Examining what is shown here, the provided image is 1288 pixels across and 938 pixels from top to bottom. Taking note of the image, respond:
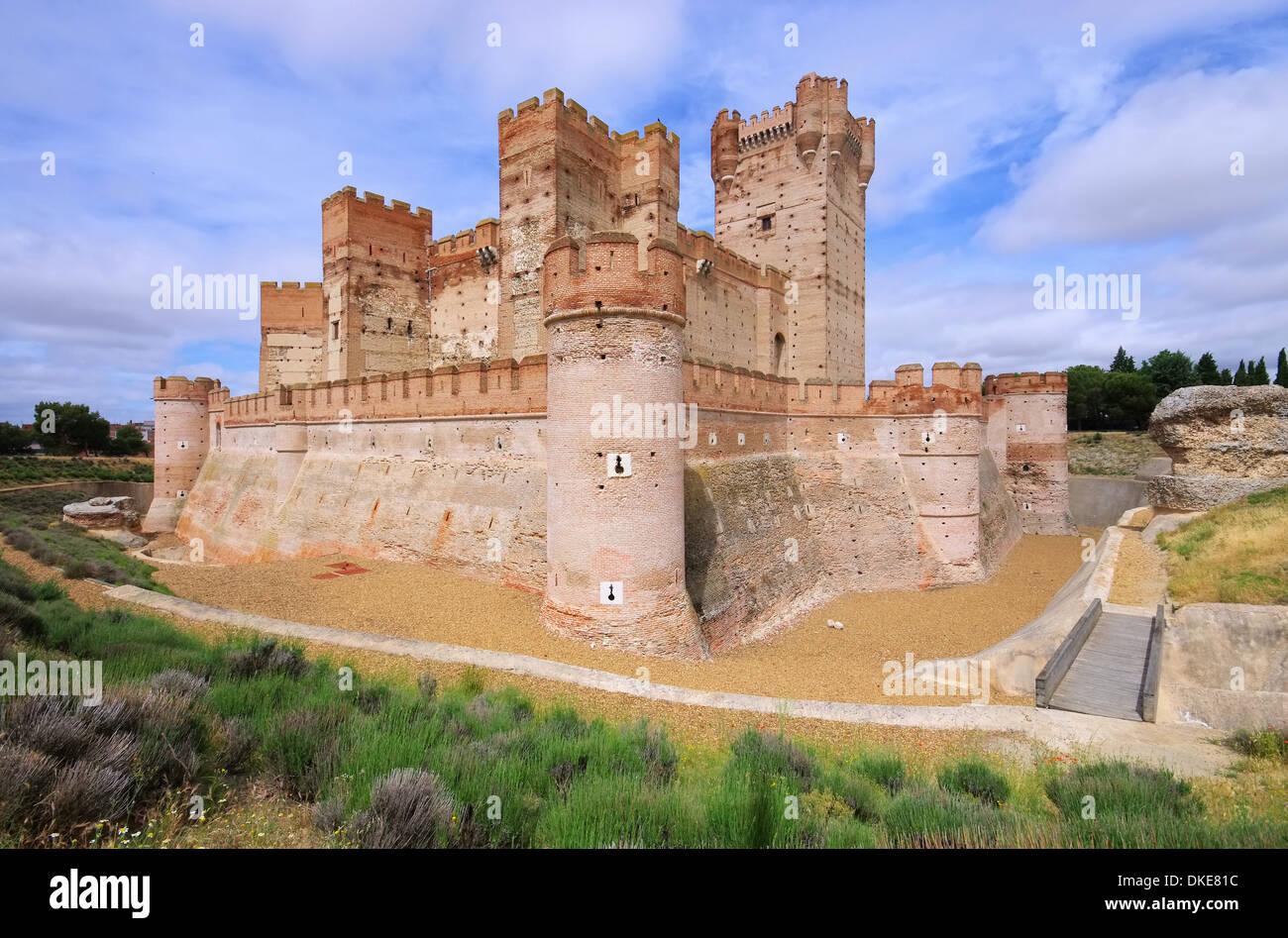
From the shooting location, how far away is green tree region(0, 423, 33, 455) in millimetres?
45812

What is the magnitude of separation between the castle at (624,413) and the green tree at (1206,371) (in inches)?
1466

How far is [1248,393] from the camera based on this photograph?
15328 millimetres

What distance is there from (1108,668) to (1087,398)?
51573mm

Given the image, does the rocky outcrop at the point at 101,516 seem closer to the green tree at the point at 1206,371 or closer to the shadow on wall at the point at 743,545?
the shadow on wall at the point at 743,545

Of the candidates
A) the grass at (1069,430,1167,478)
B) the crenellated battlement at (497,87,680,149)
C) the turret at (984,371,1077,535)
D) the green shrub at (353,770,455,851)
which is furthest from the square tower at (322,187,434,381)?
the grass at (1069,430,1167,478)

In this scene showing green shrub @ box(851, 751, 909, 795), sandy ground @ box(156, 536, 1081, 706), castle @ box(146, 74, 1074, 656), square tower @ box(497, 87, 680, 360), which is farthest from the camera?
square tower @ box(497, 87, 680, 360)

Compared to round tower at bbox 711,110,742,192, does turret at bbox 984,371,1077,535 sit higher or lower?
lower

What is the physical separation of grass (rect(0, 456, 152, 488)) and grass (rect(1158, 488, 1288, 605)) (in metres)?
51.2

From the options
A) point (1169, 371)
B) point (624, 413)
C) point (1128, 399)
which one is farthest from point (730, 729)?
point (1169, 371)

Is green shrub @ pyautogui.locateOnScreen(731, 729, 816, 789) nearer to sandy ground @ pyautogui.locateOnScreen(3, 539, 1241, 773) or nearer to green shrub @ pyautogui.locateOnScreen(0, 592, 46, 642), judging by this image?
sandy ground @ pyautogui.locateOnScreen(3, 539, 1241, 773)

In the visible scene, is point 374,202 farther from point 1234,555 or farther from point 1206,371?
point 1206,371
